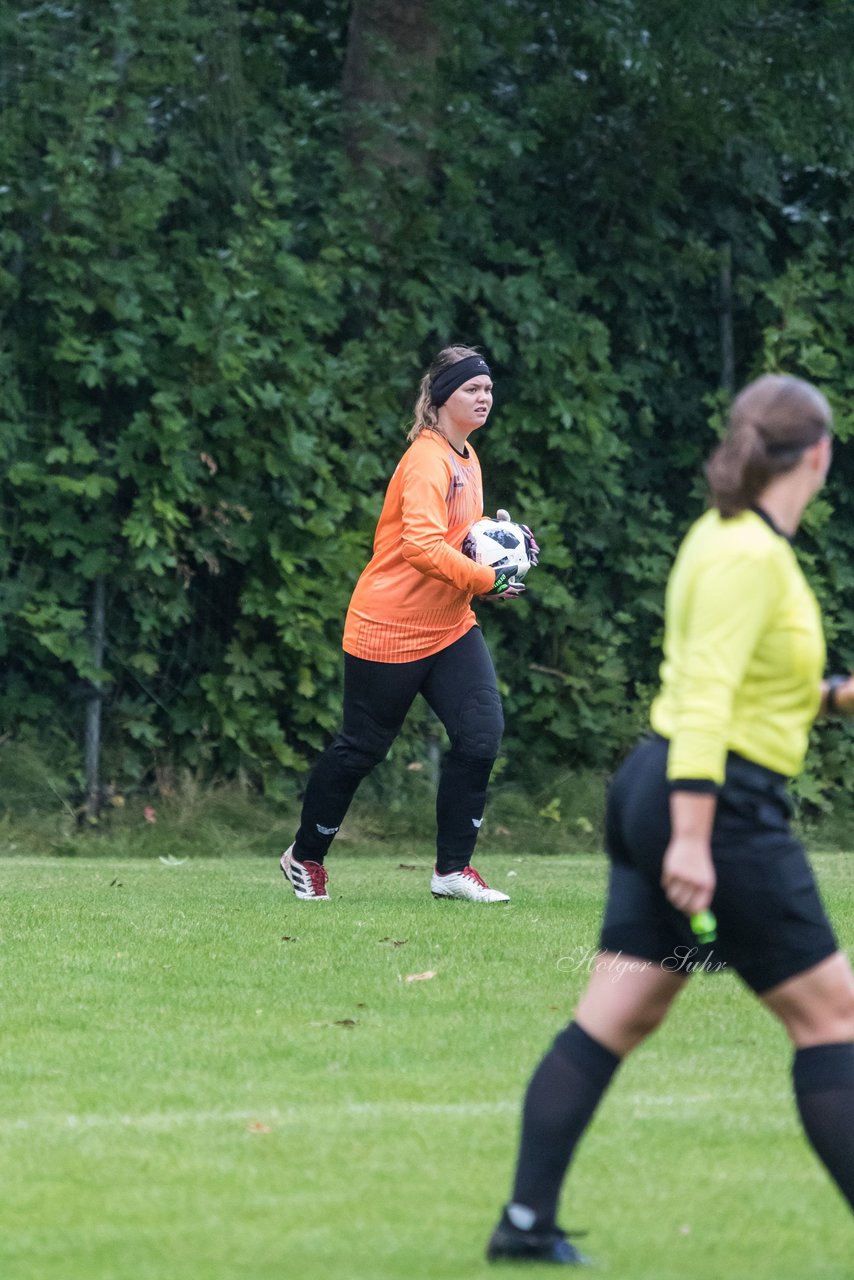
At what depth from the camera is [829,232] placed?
1374 cm

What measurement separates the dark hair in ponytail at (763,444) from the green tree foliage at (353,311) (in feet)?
26.9

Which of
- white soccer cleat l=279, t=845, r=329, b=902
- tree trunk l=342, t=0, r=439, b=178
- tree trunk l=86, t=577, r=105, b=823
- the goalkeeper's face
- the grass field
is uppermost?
tree trunk l=342, t=0, r=439, b=178

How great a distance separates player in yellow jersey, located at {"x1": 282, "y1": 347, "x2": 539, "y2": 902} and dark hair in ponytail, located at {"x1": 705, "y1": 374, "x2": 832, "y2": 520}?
420 centimetres

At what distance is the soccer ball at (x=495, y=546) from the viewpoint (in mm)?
7891

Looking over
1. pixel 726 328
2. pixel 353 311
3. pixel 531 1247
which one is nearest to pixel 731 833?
pixel 531 1247

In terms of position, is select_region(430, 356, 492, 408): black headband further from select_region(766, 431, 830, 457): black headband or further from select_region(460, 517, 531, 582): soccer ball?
select_region(766, 431, 830, 457): black headband

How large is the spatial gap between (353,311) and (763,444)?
9284mm

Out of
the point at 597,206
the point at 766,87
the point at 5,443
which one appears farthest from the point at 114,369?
the point at 766,87

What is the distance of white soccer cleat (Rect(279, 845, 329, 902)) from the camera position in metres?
8.18

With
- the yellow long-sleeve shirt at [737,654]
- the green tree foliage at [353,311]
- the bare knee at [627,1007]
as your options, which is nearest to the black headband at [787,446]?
the yellow long-sleeve shirt at [737,654]

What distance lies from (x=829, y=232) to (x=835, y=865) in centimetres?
500

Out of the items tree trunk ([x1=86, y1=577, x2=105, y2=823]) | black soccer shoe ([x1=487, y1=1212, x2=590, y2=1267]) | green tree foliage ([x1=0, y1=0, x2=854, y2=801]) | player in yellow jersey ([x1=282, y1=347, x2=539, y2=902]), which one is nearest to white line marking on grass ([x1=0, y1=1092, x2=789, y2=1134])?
black soccer shoe ([x1=487, y1=1212, x2=590, y2=1267])

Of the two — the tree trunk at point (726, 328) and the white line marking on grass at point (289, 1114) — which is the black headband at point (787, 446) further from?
the tree trunk at point (726, 328)

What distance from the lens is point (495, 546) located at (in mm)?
7922
